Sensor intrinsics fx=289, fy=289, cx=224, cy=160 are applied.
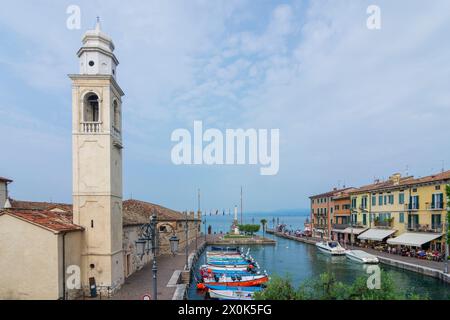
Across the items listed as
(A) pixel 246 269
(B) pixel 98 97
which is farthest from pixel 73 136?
(A) pixel 246 269

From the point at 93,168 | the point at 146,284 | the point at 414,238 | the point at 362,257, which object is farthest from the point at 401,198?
the point at 93,168

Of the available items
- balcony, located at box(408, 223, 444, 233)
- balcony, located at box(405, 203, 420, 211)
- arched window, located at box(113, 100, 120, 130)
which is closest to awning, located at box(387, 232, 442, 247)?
balcony, located at box(408, 223, 444, 233)

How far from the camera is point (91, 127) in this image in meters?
16.8

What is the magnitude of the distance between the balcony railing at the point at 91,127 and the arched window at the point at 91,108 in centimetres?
55

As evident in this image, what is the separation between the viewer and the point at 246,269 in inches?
1141

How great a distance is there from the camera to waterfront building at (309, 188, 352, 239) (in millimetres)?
52625

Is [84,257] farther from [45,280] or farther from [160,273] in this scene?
[160,273]

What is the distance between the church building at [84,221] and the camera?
1443cm

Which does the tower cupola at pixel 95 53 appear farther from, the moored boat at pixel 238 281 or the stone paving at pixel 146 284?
the moored boat at pixel 238 281

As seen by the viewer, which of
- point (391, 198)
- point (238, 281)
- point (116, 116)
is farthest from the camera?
point (391, 198)

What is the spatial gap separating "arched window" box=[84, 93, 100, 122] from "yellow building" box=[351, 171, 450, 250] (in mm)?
33927

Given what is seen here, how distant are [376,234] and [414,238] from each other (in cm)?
692

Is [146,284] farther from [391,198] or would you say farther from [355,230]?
[355,230]
